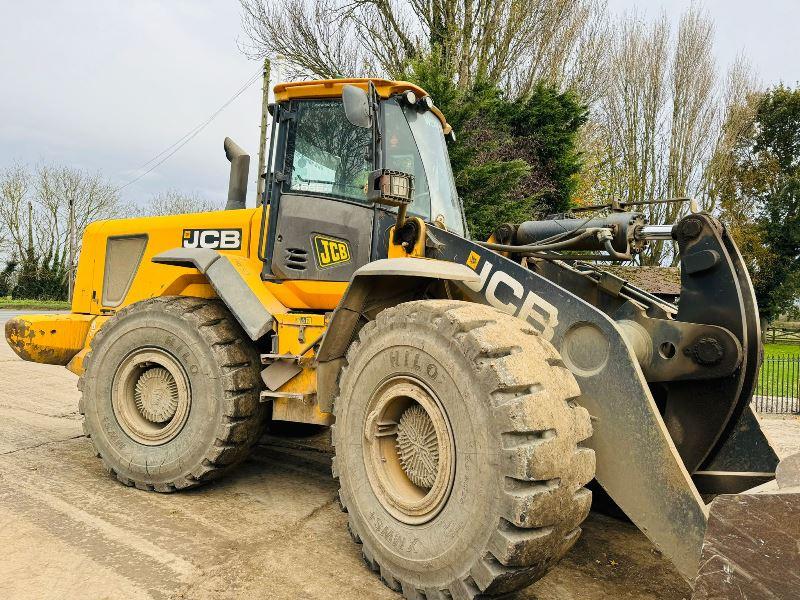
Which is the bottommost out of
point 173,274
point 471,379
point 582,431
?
point 582,431

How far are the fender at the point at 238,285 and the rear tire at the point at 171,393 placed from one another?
23 cm

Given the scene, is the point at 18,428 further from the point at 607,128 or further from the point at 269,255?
the point at 607,128

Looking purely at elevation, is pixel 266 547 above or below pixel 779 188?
A: below

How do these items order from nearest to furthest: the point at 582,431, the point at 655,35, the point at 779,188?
the point at 582,431 → the point at 655,35 → the point at 779,188

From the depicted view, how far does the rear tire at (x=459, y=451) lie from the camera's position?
2516 millimetres

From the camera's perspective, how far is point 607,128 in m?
24.5

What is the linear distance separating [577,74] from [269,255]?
19.3 m

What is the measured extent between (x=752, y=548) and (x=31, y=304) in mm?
38909

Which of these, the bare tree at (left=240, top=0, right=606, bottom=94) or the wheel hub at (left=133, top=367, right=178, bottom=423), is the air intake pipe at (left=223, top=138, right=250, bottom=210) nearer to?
the wheel hub at (left=133, top=367, right=178, bottom=423)

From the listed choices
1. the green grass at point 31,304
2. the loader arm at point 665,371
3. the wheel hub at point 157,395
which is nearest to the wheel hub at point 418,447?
the loader arm at point 665,371

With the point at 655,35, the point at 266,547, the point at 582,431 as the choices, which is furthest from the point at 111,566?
the point at 655,35

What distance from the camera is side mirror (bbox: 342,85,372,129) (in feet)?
11.9

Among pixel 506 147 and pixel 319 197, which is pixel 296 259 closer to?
pixel 319 197

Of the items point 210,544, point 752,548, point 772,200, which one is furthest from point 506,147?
point 772,200
